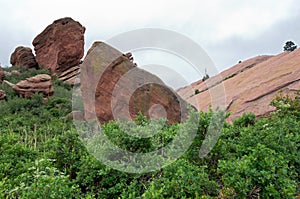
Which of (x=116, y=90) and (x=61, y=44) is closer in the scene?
(x=116, y=90)

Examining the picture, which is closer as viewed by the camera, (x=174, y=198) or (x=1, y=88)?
(x=174, y=198)

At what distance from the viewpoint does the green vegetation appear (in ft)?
7.76

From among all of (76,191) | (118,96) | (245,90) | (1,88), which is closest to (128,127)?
(76,191)

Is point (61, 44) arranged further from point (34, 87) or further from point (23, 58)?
point (34, 87)

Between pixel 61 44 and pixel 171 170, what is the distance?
2084 cm

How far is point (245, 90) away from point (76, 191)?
9447 mm

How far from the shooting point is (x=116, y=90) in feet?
25.6

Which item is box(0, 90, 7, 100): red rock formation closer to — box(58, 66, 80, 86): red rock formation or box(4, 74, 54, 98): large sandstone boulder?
box(4, 74, 54, 98): large sandstone boulder

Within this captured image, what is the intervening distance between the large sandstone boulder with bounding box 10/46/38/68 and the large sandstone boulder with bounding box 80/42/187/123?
→ 1737cm

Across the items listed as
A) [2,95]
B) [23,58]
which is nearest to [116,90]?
[2,95]

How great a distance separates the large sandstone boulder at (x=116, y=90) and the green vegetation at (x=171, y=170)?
145 inches

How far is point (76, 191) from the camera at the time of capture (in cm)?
269

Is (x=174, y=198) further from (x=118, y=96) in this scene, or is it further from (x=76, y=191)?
(x=118, y=96)

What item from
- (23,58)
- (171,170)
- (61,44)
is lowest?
(171,170)
